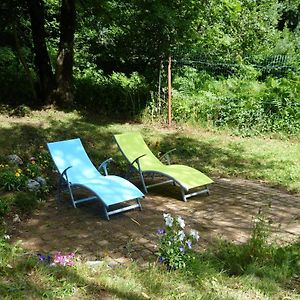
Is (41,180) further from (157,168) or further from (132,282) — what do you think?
(132,282)

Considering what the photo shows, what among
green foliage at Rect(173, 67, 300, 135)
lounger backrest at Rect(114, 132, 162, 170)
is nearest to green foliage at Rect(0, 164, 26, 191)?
lounger backrest at Rect(114, 132, 162, 170)

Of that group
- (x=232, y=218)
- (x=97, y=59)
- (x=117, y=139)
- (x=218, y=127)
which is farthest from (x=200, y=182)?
(x=97, y=59)

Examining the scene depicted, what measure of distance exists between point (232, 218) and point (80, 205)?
1.92 m

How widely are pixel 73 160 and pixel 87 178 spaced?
382mm

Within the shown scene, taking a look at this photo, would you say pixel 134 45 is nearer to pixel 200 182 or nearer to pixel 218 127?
pixel 218 127

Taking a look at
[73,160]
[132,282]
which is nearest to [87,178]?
[73,160]

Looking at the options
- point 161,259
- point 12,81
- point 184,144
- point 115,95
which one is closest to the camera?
point 161,259

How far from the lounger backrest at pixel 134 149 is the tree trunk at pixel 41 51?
3849 millimetres

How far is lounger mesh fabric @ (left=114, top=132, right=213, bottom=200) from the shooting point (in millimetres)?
5965

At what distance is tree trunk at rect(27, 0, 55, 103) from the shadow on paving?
15.8ft

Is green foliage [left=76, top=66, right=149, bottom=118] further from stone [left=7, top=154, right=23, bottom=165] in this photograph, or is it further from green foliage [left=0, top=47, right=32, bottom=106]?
stone [left=7, top=154, right=23, bottom=165]

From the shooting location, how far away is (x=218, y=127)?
394 inches

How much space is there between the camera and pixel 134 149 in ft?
22.5

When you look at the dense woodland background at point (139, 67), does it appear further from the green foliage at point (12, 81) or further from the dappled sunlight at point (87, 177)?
the dappled sunlight at point (87, 177)
